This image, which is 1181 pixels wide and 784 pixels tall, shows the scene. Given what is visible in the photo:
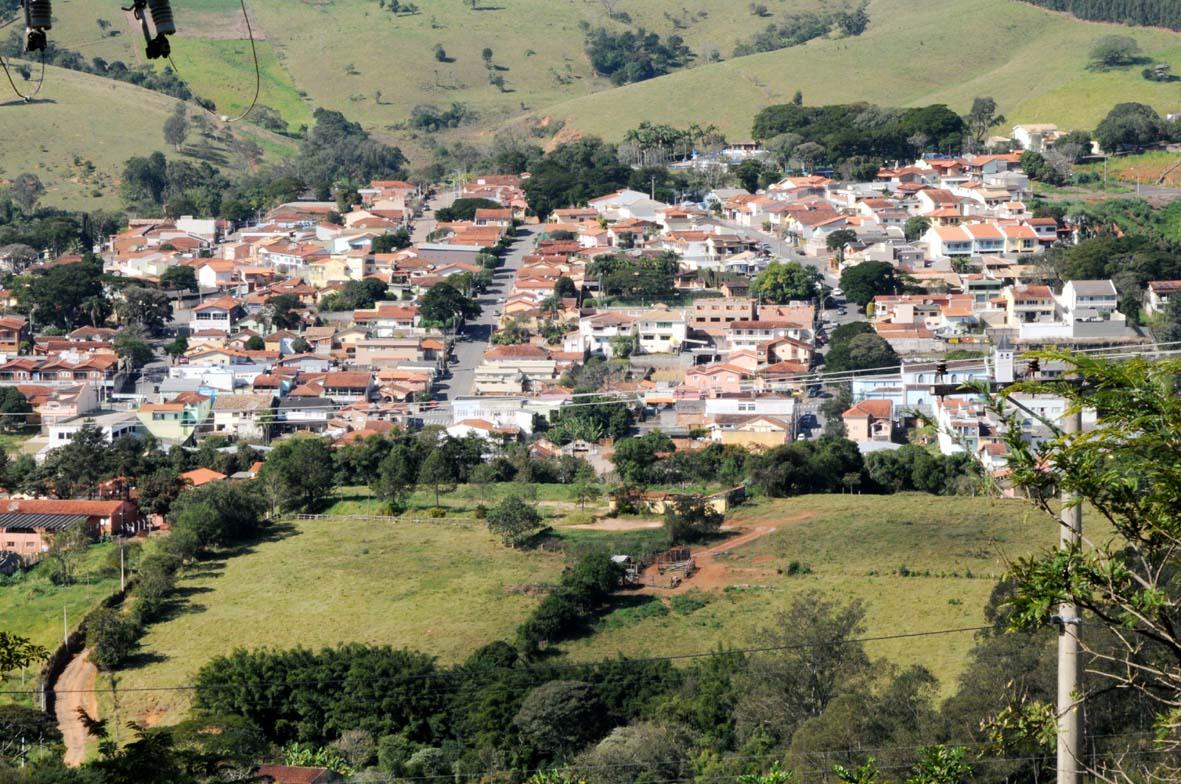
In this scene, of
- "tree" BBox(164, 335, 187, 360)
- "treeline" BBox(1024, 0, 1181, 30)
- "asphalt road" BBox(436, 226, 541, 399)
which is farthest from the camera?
Result: "treeline" BBox(1024, 0, 1181, 30)

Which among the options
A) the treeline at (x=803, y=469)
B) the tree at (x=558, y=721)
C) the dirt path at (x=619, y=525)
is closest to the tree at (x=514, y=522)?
the dirt path at (x=619, y=525)

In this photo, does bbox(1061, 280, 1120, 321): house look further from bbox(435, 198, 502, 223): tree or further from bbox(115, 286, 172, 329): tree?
bbox(115, 286, 172, 329): tree

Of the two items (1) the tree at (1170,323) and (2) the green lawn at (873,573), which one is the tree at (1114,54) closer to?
(1) the tree at (1170,323)

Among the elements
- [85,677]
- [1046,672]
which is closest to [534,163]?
[85,677]

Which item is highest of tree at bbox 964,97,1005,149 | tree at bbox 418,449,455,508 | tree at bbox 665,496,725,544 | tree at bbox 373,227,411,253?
tree at bbox 964,97,1005,149

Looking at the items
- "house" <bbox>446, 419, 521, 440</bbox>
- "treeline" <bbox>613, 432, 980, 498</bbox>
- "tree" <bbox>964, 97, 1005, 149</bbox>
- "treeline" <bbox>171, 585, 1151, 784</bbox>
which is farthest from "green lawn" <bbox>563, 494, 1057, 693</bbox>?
"tree" <bbox>964, 97, 1005, 149</bbox>

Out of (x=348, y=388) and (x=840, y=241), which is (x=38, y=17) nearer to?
(x=348, y=388)
